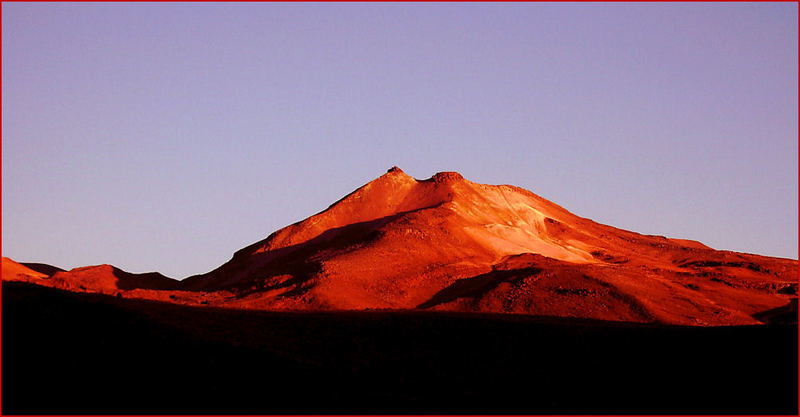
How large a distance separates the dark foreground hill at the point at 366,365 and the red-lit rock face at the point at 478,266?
75.3ft

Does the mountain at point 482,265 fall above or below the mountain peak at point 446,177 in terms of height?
below

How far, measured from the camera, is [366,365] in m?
23.9

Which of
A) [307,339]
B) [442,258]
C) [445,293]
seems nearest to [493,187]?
[442,258]

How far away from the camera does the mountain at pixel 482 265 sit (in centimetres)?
5212

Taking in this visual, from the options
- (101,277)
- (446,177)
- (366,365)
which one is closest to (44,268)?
(101,277)

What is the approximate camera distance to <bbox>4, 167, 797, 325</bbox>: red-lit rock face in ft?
171

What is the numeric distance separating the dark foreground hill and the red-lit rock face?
2294 cm

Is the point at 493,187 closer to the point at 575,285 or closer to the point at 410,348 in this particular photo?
the point at 575,285

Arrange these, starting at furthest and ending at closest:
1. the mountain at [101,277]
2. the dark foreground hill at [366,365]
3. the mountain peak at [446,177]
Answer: the mountain peak at [446,177] < the mountain at [101,277] < the dark foreground hill at [366,365]

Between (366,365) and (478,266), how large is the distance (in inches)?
1493

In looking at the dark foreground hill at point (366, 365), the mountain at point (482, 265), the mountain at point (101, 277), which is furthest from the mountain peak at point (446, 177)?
the dark foreground hill at point (366, 365)

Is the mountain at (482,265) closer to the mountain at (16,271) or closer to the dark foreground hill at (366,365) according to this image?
the mountain at (16,271)

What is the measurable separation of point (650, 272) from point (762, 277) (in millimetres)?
9260

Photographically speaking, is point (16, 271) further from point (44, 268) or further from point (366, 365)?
point (366, 365)
